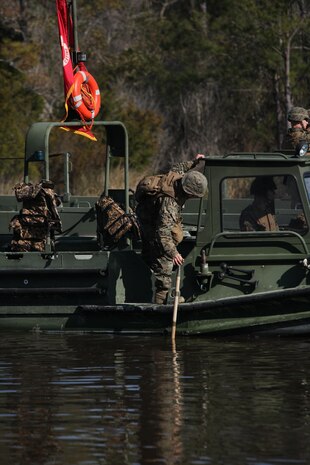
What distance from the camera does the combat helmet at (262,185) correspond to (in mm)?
13289

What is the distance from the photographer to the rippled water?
28.8 ft

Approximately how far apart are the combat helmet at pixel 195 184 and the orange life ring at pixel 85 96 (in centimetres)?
245

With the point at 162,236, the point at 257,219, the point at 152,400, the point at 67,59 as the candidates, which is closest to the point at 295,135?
the point at 257,219

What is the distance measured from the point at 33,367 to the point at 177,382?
1.41 m

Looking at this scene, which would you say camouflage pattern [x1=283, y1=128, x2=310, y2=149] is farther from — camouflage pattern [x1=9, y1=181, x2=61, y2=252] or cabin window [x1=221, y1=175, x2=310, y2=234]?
camouflage pattern [x1=9, y1=181, x2=61, y2=252]

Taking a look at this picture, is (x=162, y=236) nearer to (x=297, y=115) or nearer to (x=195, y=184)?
(x=195, y=184)

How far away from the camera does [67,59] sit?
50.9ft

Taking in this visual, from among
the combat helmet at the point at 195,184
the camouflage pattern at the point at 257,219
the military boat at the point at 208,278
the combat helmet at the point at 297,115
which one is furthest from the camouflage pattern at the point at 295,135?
the combat helmet at the point at 195,184

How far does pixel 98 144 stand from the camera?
31750mm

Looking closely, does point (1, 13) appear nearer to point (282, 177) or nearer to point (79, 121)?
point (79, 121)

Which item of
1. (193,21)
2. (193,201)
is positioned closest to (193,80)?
(193,21)

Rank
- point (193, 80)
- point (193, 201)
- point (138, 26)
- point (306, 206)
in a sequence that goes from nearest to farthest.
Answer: point (306, 206) → point (193, 201) → point (193, 80) → point (138, 26)

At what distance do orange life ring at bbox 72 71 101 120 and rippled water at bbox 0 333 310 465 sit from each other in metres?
2.69

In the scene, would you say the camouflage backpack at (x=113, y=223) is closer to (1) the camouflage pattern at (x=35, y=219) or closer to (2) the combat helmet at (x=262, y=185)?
(1) the camouflage pattern at (x=35, y=219)
